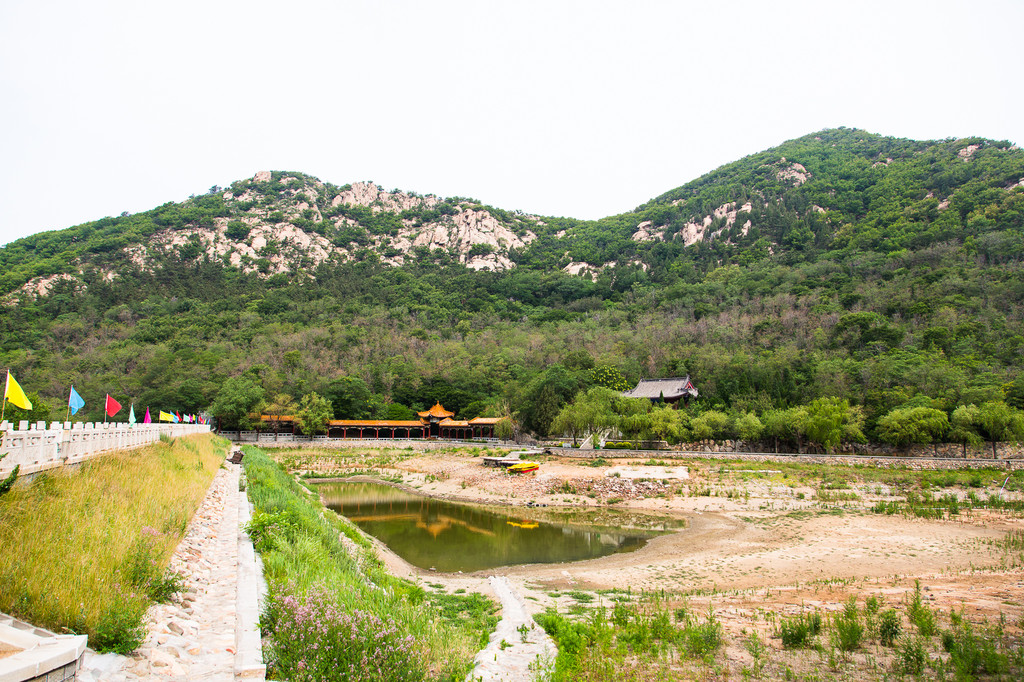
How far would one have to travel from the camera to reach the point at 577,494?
2908 centimetres

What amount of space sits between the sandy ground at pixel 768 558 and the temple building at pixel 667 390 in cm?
1876

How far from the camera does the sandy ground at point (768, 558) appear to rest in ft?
36.8

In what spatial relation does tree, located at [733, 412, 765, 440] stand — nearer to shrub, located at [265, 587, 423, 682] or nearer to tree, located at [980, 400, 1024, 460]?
tree, located at [980, 400, 1024, 460]

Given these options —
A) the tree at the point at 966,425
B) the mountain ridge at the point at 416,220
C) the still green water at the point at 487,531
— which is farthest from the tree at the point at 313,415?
the mountain ridge at the point at 416,220

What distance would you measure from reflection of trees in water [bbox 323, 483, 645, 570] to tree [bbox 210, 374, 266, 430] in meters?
29.7

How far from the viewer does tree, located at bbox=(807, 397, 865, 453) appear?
113ft

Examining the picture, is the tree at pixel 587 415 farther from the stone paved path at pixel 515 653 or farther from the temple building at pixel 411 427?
the stone paved path at pixel 515 653

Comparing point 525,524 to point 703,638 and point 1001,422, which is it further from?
point 1001,422

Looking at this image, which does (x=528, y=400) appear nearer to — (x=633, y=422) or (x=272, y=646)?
(x=633, y=422)

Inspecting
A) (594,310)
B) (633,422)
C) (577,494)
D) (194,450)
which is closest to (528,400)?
(633,422)

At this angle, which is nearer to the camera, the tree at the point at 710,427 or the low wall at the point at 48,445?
the low wall at the point at 48,445

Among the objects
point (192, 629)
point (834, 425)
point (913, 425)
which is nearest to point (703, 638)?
point (192, 629)

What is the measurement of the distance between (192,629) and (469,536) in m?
16.2

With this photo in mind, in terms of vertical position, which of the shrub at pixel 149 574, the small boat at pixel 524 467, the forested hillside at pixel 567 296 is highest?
the forested hillside at pixel 567 296
